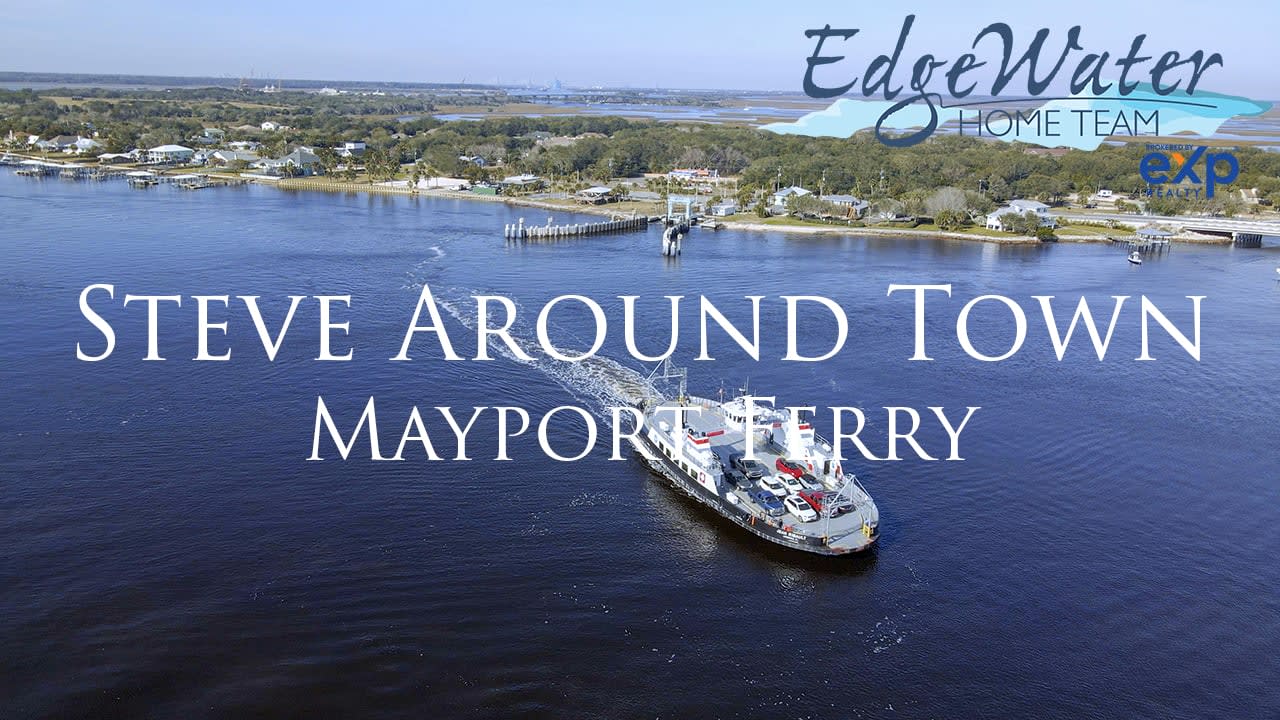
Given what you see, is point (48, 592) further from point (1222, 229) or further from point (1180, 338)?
point (1222, 229)

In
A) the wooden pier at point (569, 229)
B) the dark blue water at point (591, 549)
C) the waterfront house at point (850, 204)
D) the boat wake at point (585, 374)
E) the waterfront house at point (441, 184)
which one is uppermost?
the waterfront house at point (441, 184)

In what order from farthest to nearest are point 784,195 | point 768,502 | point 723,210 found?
point 784,195
point 723,210
point 768,502

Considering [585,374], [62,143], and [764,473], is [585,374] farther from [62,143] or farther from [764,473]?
[62,143]

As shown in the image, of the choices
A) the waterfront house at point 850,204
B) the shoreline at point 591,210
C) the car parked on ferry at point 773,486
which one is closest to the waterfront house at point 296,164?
the shoreline at point 591,210

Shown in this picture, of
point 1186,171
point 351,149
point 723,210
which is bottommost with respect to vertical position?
point 723,210

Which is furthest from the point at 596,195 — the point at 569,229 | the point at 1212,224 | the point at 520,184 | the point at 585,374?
the point at 585,374

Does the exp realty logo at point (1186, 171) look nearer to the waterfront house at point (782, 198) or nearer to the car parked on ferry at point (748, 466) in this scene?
the waterfront house at point (782, 198)

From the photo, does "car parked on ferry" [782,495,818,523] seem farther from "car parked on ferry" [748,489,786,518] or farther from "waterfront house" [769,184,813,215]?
"waterfront house" [769,184,813,215]
